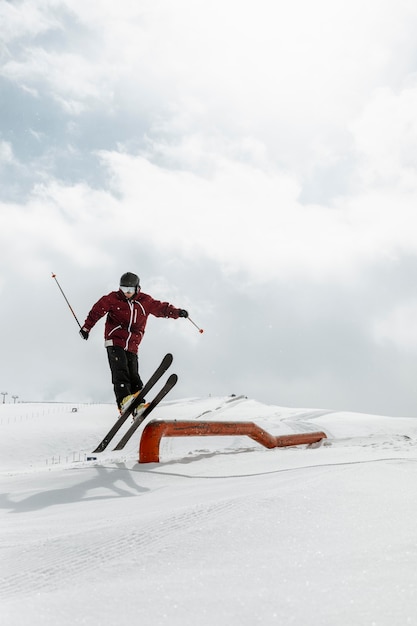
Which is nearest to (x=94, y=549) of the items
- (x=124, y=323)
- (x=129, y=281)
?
(x=124, y=323)

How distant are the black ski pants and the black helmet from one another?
970 millimetres

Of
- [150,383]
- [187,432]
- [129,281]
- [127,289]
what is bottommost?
[187,432]

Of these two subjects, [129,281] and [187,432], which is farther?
[129,281]

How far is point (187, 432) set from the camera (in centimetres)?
541

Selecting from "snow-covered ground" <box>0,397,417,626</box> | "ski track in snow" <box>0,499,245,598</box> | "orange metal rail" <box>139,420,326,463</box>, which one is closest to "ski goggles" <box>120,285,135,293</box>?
"orange metal rail" <box>139,420,326,463</box>

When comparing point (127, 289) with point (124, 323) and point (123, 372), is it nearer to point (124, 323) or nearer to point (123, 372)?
point (124, 323)

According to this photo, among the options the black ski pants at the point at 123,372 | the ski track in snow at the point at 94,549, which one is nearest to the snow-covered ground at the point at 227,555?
the ski track in snow at the point at 94,549

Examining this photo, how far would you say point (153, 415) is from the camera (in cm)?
2098

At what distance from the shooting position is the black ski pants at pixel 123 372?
6.98 meters

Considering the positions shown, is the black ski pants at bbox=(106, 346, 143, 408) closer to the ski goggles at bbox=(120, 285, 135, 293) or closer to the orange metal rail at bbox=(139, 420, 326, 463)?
the ski goggles at bbox=(120, 285, 135, 293)

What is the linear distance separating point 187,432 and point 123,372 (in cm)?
202

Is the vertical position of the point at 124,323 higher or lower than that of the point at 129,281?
lower

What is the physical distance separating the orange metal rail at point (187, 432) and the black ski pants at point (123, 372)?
1798mm

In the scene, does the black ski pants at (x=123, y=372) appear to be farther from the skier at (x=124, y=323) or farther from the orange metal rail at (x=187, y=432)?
the orange metal rail at (x=187, y=432)
